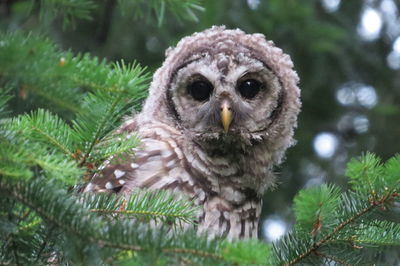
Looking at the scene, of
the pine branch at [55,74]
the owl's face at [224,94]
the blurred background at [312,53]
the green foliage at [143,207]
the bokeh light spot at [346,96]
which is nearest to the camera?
the pine branch at [55,74]

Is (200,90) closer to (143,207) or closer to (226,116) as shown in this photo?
(226,116)

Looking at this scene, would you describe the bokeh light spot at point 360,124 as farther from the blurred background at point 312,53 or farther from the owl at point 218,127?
the owl at point 218,127

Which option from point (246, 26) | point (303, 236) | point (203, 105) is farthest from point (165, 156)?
point (246, 26)

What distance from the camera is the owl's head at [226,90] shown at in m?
3.19

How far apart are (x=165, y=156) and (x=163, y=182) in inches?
6.5

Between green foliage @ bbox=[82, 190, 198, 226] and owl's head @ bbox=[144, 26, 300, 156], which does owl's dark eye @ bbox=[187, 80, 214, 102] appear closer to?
owl's head @ bbox=[144, 26, 300, 156]

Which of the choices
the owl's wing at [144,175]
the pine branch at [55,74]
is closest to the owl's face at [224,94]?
the owl's wing at [144,175]

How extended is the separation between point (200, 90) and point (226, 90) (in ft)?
0.52

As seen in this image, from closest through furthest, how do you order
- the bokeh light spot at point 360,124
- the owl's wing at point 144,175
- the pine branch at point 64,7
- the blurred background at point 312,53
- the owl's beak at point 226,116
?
the pine branch at point 64,7, the owl's wing at point 144,175, the owl's beak at point 226,116, the blurred background at point 312,53, the bokeh light spot at point 360,124

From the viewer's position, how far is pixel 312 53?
534 centimetres

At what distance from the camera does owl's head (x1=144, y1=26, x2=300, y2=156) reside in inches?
125

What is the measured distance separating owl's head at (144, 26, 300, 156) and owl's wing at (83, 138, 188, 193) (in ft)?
0.91

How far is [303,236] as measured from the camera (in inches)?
81.7

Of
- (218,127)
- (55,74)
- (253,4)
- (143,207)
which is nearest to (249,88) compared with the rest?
(218,127)
